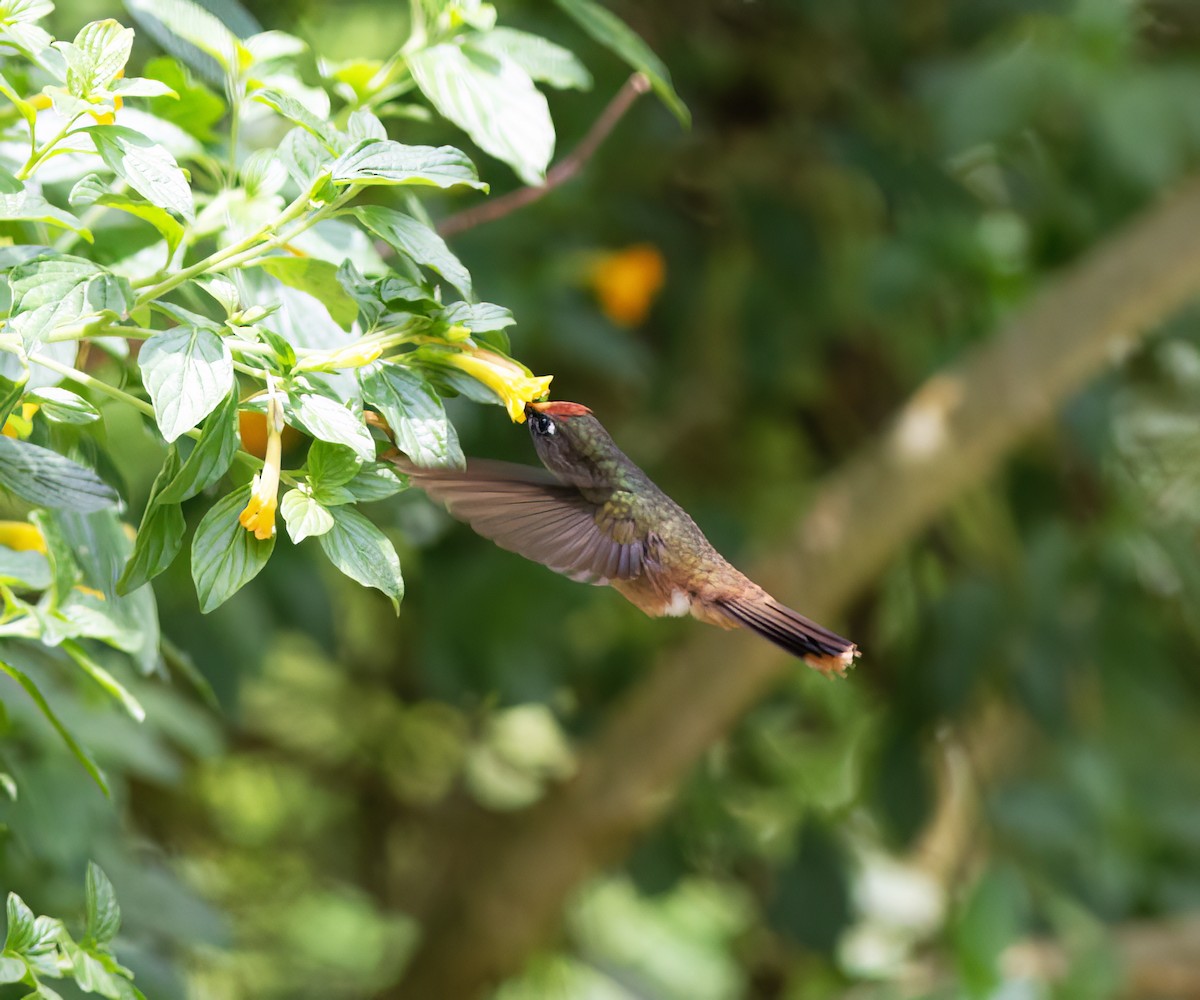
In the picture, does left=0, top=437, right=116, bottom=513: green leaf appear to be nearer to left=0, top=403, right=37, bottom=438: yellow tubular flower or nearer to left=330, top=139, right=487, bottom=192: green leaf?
left=0, top=403, right=37, bottom=438: yellow tubular flower

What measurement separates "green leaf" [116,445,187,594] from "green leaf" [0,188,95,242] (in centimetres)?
9

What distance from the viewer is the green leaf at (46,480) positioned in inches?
18.9

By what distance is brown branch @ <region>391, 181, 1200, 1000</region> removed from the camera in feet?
5.16

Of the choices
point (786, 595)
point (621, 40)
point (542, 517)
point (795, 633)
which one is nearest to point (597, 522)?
point (542, 517)

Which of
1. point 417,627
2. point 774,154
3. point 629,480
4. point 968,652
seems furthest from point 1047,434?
point 629,480

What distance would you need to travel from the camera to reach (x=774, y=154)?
6.27 feet

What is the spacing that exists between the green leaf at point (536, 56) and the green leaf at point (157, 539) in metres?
0.27

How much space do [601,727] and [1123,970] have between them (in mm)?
726

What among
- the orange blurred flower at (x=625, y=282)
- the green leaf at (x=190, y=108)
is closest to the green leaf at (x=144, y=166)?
the green leaf at (x=190, y=108)

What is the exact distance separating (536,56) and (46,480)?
32 cm

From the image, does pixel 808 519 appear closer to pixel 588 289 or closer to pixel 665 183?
pixel 588 289

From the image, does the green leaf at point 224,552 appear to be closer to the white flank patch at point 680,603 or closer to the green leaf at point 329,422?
the green leaf at point 329,422

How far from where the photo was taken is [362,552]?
47 centimetres

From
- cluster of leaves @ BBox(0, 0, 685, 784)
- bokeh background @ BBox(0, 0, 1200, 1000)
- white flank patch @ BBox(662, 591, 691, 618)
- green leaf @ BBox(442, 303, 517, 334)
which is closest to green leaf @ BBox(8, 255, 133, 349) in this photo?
cluster of leaves @ BBox(0, 0, 685, 784)
